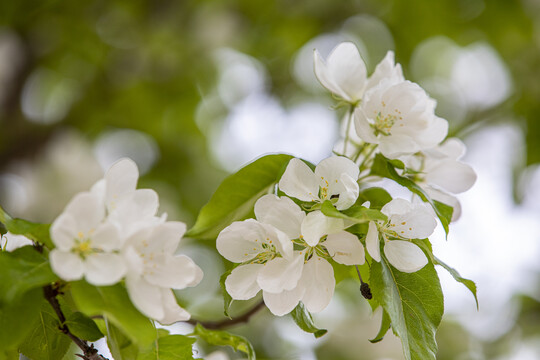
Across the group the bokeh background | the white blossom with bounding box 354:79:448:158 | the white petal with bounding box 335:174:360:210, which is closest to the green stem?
the white blossom with bounding box 354:79:448:158

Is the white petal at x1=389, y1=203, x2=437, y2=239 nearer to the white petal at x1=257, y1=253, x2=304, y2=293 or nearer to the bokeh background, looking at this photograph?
the white petal at x1=257, y1=253, x2=304, y2=293

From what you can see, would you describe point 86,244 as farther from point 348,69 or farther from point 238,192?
point 348,69

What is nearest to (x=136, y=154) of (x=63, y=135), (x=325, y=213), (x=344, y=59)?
(x=63, y=135)

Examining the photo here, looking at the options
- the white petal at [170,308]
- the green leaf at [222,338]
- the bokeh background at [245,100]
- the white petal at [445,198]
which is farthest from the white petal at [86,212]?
the bokeh background at [245,100]

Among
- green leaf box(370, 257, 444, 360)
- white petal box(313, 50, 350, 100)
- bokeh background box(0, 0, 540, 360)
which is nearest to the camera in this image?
green leaf box(370, 257, 444, 360)

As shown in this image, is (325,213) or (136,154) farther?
(136,154)

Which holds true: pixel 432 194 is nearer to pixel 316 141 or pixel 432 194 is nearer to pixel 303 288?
pixel 303 288
